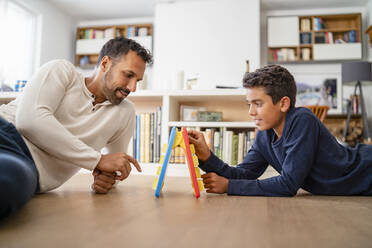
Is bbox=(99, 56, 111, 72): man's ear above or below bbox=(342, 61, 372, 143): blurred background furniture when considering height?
below

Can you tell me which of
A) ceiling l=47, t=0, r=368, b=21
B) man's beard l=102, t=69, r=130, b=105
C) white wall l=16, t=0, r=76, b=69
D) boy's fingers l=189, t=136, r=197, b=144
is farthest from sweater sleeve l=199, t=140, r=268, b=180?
white wall l=16, t=0, r=76, b=69

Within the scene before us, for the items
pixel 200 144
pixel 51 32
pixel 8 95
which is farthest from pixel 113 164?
pixel 51 32

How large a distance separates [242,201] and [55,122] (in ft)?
2.33

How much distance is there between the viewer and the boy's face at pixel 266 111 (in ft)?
4.12

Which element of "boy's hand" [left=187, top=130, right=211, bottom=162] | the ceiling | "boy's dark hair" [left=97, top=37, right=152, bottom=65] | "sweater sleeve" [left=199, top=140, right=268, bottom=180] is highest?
the ceiling

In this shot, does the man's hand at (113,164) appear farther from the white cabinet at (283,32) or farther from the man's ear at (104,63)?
the white cabinet at (283,32)

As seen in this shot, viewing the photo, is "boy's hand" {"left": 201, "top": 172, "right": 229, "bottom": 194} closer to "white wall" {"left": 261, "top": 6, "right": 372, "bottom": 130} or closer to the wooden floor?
the wooden floor

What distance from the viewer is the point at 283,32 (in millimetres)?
5008

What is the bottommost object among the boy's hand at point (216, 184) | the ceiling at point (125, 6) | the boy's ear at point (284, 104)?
the boy's hand at point (216, 184)

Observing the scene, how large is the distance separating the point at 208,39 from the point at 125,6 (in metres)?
1.55

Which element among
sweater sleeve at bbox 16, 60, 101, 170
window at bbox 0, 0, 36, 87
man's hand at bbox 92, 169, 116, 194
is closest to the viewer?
sweater sleeve at bbox 16, 60, 101, 170

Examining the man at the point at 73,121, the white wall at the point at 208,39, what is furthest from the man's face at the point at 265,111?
the white wall at the point at 208,39

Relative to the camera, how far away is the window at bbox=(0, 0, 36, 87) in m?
4.43

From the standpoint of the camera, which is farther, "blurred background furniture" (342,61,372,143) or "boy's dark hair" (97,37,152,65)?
"blurred background furniture" (342,61,372,143)
